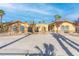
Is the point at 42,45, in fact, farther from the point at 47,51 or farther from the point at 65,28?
the point at 65,28

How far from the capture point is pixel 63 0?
423 cm

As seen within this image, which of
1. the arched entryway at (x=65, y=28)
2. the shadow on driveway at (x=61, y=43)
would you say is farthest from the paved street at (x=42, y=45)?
the arched entryway at (x=65, y=28)

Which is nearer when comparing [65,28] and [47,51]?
[47,51]

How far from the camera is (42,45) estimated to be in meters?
4.35

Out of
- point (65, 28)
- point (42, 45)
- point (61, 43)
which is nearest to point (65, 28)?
point (65, 28)

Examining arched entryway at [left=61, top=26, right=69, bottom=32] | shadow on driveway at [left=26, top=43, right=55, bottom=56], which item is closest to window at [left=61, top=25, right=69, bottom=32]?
arched entryway at [left=61, top=26, right=69, bottom=32]

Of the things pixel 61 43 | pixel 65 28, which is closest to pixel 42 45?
pixel 61 43

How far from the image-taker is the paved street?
4.29 meters

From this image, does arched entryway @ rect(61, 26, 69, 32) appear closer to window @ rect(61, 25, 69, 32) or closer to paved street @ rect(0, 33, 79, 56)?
window @ rect(61, 25, 69, 32)

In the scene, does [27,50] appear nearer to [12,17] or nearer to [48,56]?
[48,56]

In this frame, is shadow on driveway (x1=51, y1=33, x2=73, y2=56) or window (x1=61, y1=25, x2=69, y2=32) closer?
shadow on driveway (x1=51, y1=33, x2=73, y2=56)

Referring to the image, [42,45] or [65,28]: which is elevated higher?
[65,28]

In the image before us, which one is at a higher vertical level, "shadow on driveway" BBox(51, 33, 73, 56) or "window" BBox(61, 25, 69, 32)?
"window" BBox(61, 25, 69, 32)

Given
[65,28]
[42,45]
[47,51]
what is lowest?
[47,51]
